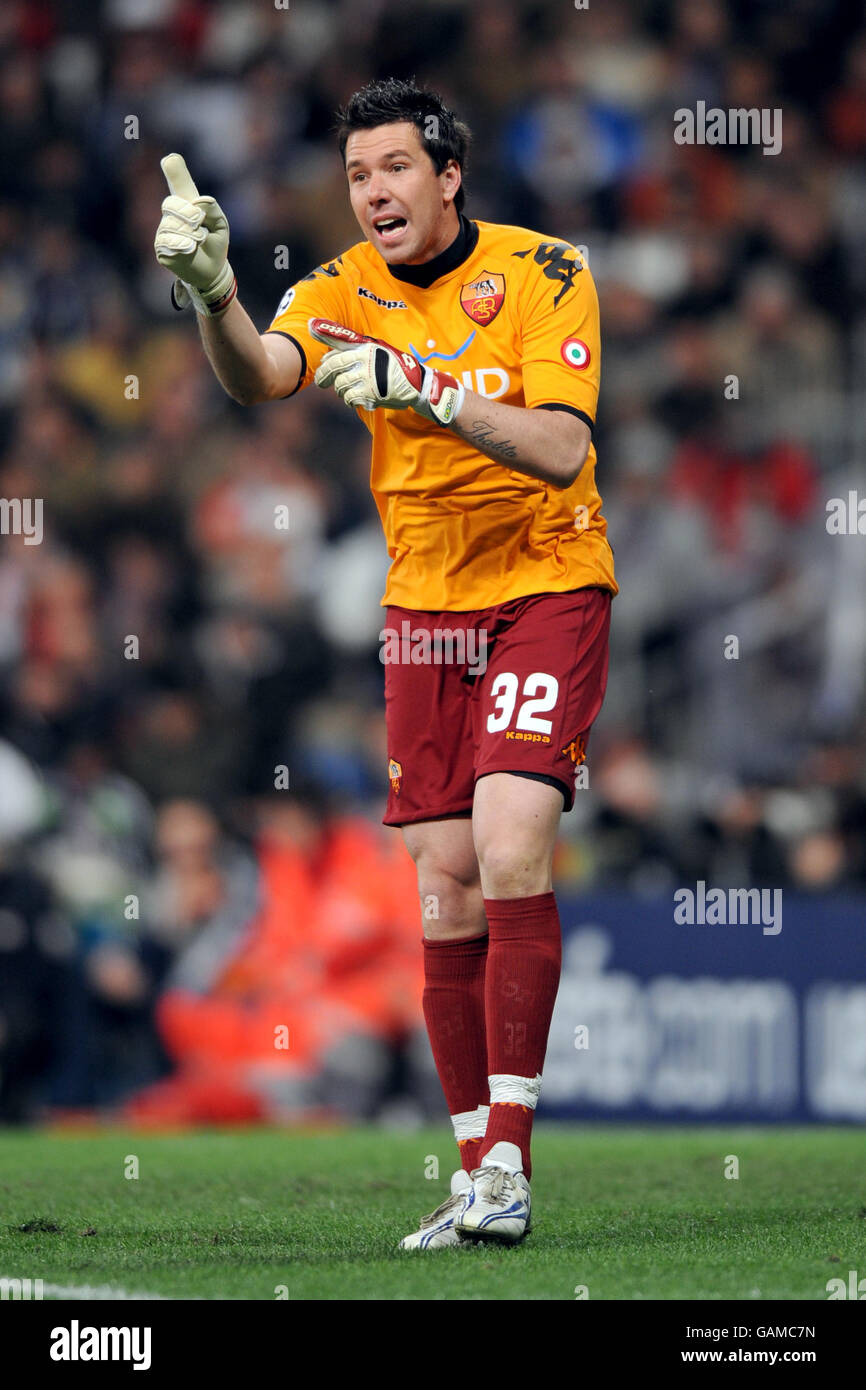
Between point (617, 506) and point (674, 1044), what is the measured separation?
345cm

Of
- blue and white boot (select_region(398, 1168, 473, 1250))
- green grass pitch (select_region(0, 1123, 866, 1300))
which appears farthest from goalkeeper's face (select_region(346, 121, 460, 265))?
green grass pitch (select_region(0, 1123, 866, 1300))

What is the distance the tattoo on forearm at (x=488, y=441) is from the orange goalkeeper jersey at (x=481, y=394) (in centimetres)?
39

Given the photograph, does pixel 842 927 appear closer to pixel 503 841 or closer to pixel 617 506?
pixel 617 506

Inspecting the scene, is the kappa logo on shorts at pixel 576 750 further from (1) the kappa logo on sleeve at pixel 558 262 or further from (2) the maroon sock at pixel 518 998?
(1) the kappa logo on sleeve at pixel 558 262

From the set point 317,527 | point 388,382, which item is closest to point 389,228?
point 388,382

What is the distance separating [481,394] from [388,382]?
1.61ft

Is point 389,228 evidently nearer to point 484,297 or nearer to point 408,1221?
point 484,297

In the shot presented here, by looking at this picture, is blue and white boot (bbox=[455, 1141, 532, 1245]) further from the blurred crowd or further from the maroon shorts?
the blurred crowd

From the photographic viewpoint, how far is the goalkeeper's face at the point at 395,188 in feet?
15.5

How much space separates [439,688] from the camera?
4887 millimetres

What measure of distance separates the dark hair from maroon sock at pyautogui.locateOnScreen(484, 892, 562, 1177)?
1.84 m

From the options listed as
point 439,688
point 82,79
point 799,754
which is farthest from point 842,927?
point 82,79

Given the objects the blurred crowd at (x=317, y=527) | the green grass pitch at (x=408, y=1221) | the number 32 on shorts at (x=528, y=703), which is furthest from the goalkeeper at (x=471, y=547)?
the blurred crowd at (x=317, y=527)

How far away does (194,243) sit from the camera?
4359 mm
